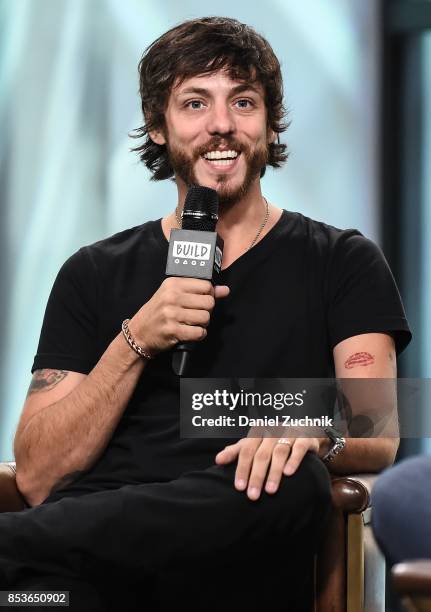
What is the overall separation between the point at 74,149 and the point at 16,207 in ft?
0.86

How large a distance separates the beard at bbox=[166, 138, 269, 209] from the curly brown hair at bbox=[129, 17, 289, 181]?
0.14m

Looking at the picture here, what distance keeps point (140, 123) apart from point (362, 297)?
1478 mm

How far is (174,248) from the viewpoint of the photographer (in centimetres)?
171

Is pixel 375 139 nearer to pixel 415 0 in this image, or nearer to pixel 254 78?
pixel 415 0

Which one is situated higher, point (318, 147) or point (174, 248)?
point (318, 147)

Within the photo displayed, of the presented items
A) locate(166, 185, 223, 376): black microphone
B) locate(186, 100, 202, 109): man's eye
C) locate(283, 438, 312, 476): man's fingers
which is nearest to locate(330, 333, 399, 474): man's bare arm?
locate(283, 438, 312, 476): man's fingers

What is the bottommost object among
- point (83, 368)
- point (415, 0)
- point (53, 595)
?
point (53, 595)

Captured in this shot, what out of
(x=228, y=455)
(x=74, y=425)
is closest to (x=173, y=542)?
(x=228, y=455)

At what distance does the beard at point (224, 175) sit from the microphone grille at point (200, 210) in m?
0.23

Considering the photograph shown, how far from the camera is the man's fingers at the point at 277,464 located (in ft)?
5.22

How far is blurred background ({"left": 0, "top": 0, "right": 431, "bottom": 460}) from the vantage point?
121 inches

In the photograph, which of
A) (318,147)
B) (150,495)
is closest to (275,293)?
(150,495)

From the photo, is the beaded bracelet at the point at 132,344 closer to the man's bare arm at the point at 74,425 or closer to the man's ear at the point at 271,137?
the man's bare arm at the point at 74,425

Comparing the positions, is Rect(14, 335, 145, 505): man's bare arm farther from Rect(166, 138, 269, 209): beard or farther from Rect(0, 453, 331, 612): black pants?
Rect(166, 138, 269, 209): beard
